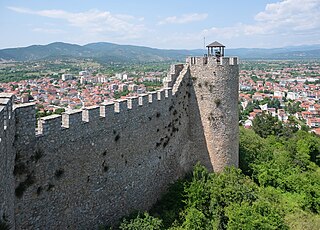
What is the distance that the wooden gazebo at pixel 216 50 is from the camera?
14453mm

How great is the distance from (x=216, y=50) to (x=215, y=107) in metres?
2.44

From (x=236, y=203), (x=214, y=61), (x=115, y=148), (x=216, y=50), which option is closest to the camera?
(x=115, y=148)

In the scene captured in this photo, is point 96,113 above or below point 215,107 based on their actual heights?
above

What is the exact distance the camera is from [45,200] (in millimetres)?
7738

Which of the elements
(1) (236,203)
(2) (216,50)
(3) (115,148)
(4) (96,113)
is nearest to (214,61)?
(2) (216,50)

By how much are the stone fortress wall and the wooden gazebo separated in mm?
865

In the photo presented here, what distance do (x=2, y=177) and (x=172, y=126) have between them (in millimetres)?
8262

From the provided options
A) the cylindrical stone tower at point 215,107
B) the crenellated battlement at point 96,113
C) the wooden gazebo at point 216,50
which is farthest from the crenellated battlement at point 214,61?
the crenellated battlement at point 96,113

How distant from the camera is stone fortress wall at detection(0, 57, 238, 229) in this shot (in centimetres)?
719

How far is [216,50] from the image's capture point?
47.5ft

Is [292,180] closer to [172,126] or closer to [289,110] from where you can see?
[172,126]

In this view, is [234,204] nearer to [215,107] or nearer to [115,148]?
[215,107]

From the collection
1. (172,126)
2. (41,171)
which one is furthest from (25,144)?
(172,126)

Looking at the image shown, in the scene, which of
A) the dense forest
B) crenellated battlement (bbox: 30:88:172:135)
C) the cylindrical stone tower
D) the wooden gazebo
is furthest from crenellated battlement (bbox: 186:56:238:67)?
the dense forest
